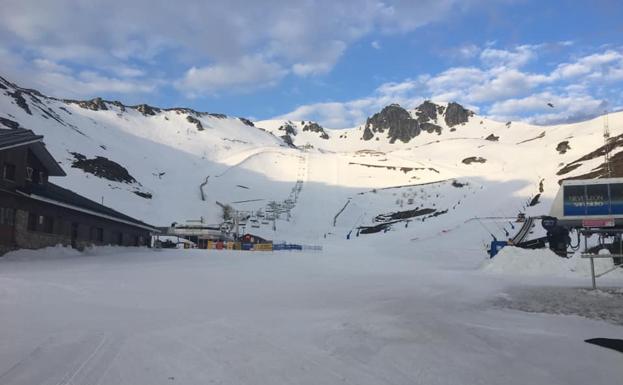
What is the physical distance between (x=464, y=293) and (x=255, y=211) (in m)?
71.8

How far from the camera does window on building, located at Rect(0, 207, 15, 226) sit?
2417 cm

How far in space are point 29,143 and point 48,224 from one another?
4354mm

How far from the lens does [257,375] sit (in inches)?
257

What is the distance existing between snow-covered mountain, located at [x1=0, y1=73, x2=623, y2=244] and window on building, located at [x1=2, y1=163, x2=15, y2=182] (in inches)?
1360

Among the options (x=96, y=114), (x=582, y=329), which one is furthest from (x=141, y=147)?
(x=582, y=329)

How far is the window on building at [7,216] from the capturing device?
2417cm

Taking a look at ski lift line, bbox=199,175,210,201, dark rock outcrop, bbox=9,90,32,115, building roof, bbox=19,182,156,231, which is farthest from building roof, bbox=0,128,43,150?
dark rock outcrop, bbox=9,90,32,115

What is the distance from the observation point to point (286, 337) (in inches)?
342

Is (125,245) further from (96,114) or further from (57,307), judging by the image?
(96,114)

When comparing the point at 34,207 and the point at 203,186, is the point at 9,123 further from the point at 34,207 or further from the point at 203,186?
the point at 34,207

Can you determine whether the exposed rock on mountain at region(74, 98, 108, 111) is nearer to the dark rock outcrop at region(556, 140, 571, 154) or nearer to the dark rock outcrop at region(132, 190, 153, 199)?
the dark rock outcrop at region(132, 190, 153, 199)

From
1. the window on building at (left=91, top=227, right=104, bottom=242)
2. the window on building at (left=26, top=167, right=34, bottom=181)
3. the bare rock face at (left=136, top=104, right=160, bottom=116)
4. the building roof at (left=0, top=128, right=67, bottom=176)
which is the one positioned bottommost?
the window on building at (left=91, top=227, right=104, bottom=242)

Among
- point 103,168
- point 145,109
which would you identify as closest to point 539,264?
point 103,168

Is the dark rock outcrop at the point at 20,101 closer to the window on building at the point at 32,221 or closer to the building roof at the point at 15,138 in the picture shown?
the building roof at the point at 15,138
